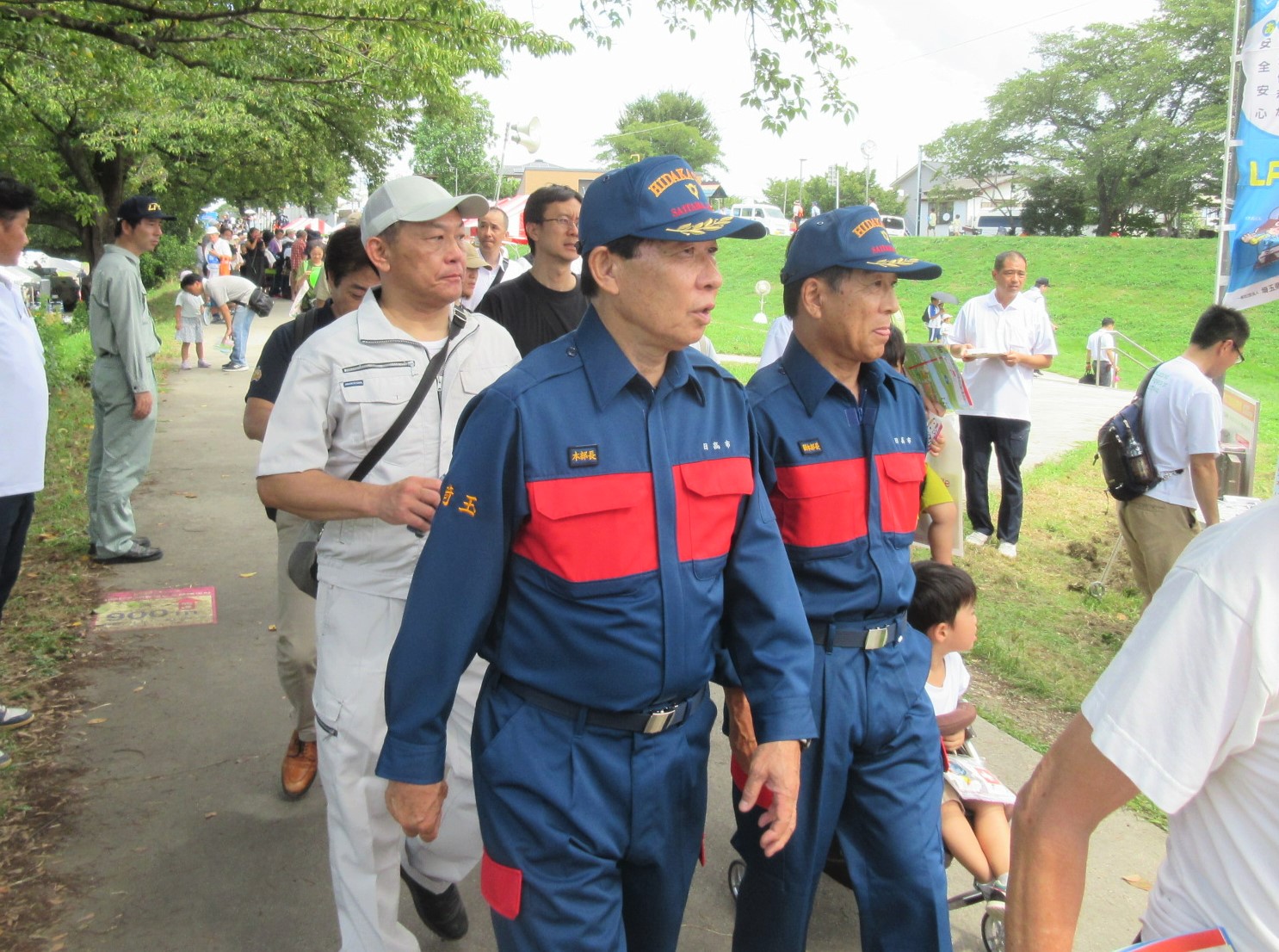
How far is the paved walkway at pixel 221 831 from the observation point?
338cm

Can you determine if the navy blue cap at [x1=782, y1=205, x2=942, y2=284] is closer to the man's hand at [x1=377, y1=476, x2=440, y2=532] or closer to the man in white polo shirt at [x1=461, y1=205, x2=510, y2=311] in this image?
the man's hand at [x1=377, y1=476, x2=440, y2=532]

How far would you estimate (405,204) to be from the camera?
10.3 ft

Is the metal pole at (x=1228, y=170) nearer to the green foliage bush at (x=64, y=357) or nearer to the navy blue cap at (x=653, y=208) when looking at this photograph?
the navy blue cap at (x=653, y=208)

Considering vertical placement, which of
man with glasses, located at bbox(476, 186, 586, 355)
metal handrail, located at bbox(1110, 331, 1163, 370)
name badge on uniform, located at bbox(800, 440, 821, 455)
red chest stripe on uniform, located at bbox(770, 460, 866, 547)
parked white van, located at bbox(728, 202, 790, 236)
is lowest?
metal handrail, located at bbox(1110, 331, 1163, 370)

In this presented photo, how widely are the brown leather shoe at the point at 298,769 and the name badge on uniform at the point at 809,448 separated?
2.49m

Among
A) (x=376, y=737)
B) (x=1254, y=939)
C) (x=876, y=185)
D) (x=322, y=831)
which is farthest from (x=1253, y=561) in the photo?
(x=876, y=185)

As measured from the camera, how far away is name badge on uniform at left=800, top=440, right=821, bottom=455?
282cm

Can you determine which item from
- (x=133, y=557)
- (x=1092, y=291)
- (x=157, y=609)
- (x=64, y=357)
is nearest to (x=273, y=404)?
(x=157, y=609)

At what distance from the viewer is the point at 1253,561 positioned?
1.31 m

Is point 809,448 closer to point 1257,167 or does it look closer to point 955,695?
point 955,695

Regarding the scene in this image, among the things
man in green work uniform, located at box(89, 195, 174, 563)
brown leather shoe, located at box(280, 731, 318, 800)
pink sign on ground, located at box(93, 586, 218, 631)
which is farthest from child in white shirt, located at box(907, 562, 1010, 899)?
man in green work uniform, located at box(89, 195, 174, 563)

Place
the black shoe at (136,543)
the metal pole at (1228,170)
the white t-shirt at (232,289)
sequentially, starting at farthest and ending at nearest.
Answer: the white t-shirt at (232,289) < the black shoe at (136,543) < the metal pole at (1228,170)

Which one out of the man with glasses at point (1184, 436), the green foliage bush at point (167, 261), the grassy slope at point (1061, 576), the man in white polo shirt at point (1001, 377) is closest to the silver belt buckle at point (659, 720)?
the grassy slope at point (1061, 576)

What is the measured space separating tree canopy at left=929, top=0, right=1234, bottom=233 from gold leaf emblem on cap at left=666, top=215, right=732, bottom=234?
2209 inches
